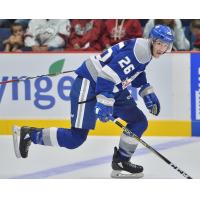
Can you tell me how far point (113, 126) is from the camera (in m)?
5.20

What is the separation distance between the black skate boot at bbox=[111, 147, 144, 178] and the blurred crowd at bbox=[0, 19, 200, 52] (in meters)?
1.05

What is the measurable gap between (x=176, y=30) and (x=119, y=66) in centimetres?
129

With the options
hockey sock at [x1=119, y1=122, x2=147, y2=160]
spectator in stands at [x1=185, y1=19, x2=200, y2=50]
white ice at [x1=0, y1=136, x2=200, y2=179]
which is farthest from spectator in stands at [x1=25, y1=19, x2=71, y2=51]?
hockey sock at [x1=119, y1=122, x2=147, y2=160]

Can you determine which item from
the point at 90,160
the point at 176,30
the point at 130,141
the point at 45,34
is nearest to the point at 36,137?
the point at 90,160

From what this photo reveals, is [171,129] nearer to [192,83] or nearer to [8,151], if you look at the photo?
[192,83]

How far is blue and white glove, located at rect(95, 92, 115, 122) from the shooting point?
13.9 feet

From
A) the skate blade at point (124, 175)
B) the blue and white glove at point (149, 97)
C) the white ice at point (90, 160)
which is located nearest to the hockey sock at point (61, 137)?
the white ice at point (90, 160)

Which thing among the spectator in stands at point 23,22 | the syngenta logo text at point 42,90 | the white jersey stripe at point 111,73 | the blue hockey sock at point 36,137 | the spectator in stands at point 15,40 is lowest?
the blue hockey sock at point 36,137

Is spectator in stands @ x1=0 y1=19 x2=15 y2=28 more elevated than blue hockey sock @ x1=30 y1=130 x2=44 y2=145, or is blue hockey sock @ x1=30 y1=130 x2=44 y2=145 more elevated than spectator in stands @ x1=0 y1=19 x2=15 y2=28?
spectator in stands @ x1=0 y1=19 x2=15 y2=28

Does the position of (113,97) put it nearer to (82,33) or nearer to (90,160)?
(90,160)

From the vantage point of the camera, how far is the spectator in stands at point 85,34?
5453 mm

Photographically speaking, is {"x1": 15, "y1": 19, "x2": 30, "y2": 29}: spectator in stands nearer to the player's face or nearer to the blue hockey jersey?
the blue hockey jersey

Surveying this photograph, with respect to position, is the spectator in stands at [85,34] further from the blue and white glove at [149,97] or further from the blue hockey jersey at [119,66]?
the blue hockey jersey at [119,66]

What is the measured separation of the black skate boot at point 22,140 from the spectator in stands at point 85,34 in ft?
3.21
